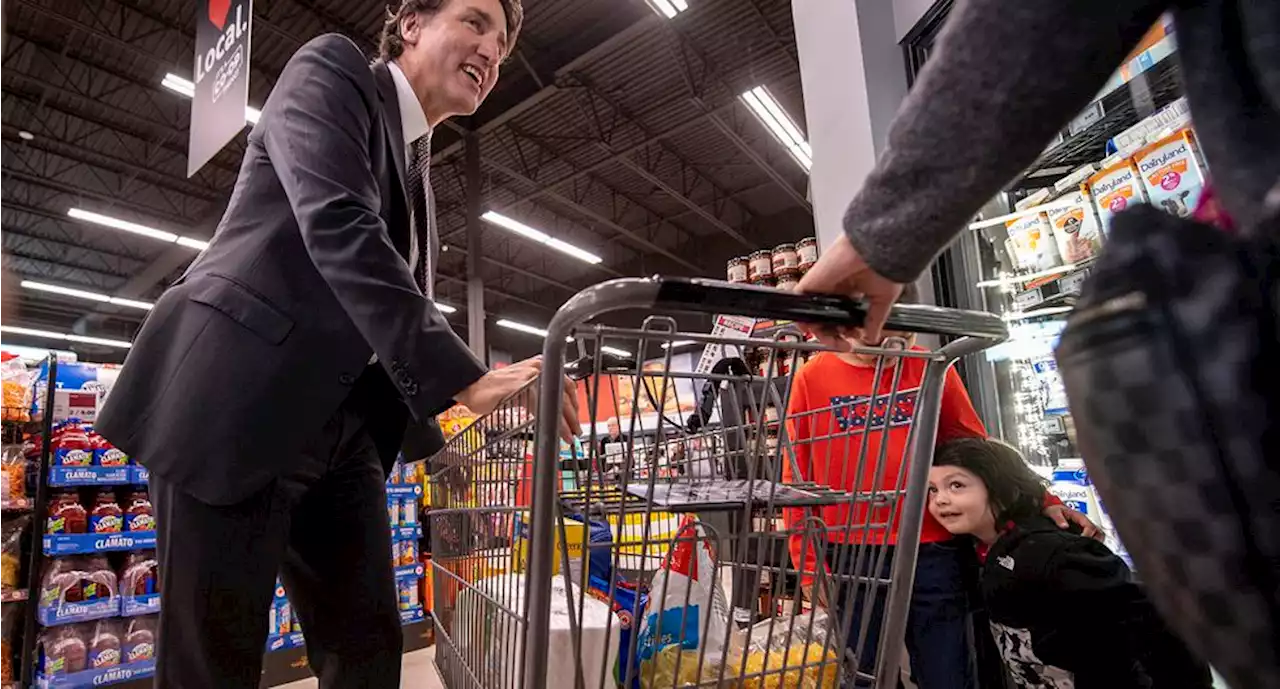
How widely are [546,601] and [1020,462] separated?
1699 millimetres

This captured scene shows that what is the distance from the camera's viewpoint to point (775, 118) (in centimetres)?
988

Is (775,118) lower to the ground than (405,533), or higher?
higher

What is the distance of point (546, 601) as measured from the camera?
973mm

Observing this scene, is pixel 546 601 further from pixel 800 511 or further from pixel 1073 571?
pixel 1073 571

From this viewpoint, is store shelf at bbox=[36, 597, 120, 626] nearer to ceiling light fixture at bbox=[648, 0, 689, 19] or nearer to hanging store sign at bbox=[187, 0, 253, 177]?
hanging store sign at bbox=[187, 0, 253, 177]

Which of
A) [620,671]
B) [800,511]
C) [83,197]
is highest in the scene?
[83,197]

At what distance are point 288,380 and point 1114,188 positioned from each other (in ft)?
7.22

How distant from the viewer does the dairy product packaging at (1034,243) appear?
7.68ft

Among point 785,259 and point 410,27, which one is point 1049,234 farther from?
point 410,27

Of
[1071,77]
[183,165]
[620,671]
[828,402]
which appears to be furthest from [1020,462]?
[183,165]

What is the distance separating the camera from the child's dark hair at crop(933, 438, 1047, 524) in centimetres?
209

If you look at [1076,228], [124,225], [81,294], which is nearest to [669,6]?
[1076,228]

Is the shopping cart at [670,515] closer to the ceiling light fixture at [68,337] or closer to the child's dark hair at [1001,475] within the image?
the child's dark hair at [1001,475]

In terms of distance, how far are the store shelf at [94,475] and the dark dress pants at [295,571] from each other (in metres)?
2.56
